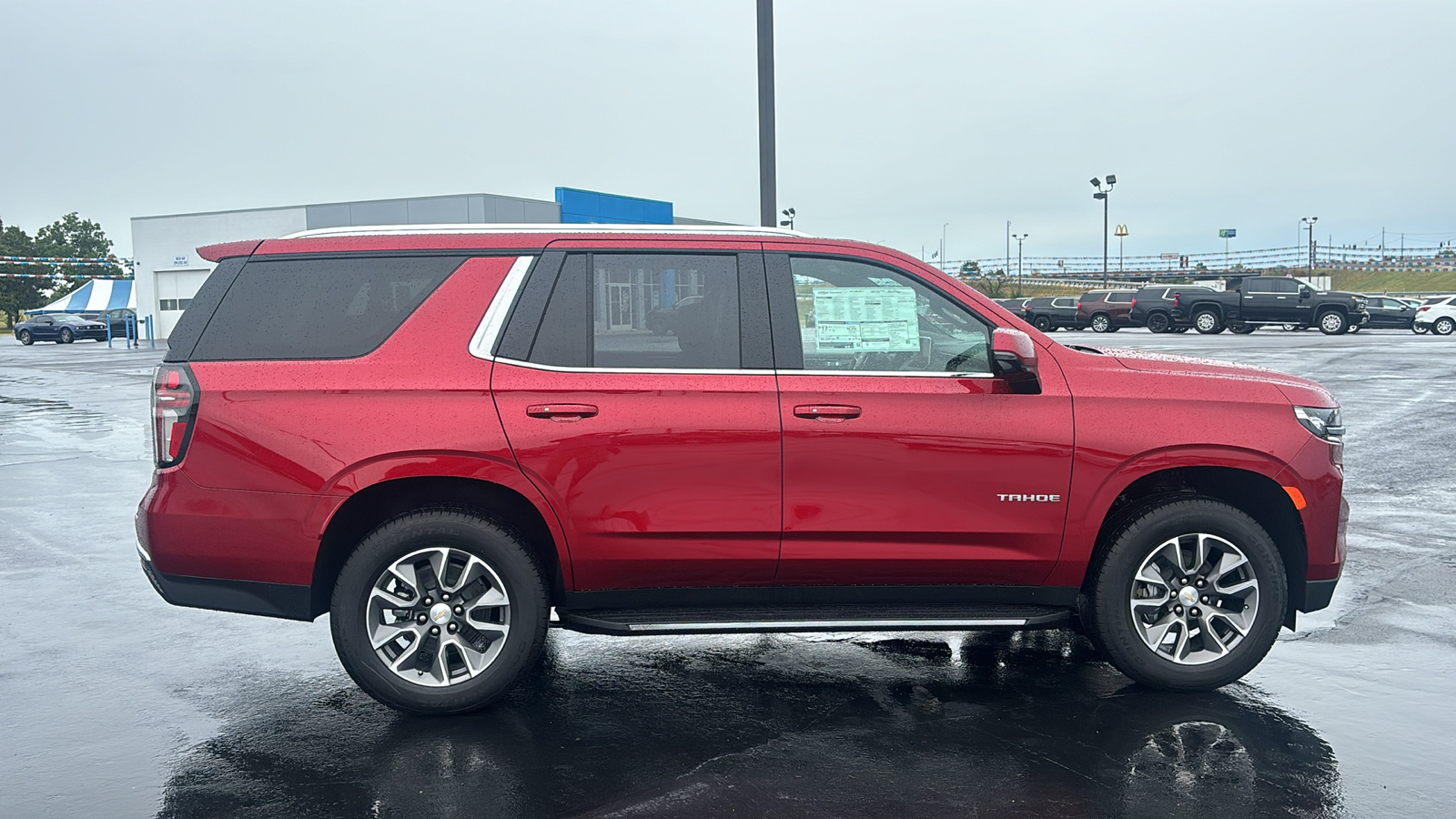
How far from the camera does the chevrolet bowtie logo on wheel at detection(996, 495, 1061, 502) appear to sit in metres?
4.65

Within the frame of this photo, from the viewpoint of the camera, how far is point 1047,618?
4.67 m

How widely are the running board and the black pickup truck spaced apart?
1536 inches

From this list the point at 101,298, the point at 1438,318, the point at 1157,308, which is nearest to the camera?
the point at 1438,318

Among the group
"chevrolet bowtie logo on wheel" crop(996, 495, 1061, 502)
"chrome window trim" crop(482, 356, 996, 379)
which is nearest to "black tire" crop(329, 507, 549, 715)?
"chrome window trim" crop(482, 356, 996, 379)

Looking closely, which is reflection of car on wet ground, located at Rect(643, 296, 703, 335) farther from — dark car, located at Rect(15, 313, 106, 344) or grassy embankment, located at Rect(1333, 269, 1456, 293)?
grassy embankment, located at Rect(1333, 269, 1456, 293)

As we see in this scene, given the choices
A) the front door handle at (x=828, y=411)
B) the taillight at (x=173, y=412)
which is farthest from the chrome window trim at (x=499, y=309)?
the front door handle at (x=828, y=411)

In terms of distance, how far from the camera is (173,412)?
455 centimetres

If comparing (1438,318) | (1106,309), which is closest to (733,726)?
(1106,309)

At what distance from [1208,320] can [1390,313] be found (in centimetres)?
858

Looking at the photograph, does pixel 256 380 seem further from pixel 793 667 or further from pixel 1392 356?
pixel 1392 356

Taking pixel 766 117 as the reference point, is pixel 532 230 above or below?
below

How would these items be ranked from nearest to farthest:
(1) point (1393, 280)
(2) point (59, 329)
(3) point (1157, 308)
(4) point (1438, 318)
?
(4) point (1438, 318)
(3) point (1157, 308)
(2) point (59, 329)
(1) point (1393, 280)

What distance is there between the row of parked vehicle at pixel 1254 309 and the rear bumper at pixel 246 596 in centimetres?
3996

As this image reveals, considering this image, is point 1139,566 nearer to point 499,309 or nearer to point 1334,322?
point 499,309
